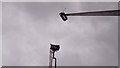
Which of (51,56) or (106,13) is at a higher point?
(106,13)

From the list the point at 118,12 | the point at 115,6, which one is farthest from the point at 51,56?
the point at 115,6

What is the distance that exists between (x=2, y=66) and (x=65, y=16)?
41357 millimetres

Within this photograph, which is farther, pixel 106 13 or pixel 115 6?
pixel 115 6

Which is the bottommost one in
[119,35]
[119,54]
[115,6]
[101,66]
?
[101,66]

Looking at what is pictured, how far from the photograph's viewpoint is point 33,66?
55.0 metres

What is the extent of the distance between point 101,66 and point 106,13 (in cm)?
4909

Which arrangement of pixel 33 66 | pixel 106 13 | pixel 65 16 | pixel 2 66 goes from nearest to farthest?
1. pixel 106 13
2. pixel 65 16
3. pixel 2 66
4. pixel 33 66

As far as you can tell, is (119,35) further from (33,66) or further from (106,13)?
(106,13)

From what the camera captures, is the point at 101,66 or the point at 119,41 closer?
the point at 119,41

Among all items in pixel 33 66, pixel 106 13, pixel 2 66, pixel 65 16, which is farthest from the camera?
pixel 33 66

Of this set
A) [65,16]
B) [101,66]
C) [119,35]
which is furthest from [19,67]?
[65,16]

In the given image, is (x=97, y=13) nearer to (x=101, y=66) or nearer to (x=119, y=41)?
(x=119, y=41)

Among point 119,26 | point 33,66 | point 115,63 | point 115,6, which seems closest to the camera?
point 115,6

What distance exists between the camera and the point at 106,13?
30.7 feet
